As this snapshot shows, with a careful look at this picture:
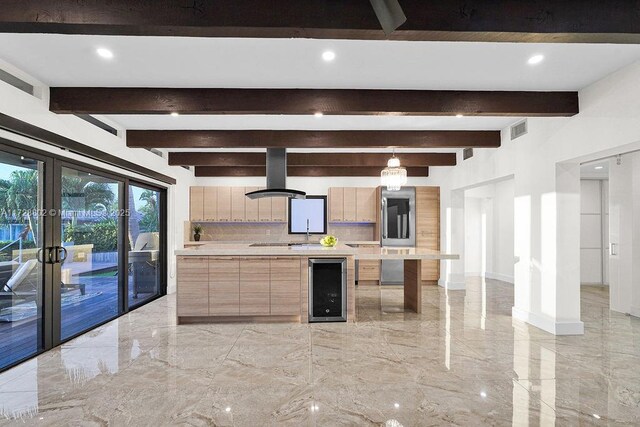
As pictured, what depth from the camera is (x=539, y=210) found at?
14.0 ft

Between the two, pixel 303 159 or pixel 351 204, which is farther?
pixel 351 204

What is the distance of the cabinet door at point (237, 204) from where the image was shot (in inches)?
307

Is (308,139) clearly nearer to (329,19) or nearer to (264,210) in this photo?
(329,19)

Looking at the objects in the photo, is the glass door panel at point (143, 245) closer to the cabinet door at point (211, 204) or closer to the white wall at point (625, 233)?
the cabinet door at point (211, 204)

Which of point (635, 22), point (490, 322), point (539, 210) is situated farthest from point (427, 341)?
point (635, 22)

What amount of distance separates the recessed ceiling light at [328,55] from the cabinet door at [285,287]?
263 centimetres

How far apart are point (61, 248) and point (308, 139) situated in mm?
3212

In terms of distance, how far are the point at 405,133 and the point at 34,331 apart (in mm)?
5139

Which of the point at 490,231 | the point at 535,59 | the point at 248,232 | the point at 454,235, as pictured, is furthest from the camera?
the point at 490,231

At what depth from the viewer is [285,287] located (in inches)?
182

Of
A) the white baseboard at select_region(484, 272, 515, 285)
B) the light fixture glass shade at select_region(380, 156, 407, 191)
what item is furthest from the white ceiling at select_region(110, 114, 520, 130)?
the white baseboard at select_region(484, 272, 515, 285)

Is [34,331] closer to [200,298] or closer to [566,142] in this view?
[200,298]

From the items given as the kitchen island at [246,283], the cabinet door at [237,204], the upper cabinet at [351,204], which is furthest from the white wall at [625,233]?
the cabinet door at [237,204]

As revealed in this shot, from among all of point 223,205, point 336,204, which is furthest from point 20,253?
point 336,204
